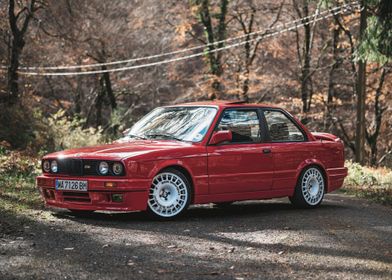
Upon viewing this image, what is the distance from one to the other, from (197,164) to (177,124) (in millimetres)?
897

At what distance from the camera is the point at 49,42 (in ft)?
107

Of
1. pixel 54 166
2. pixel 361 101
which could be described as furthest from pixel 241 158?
pixel 361 101

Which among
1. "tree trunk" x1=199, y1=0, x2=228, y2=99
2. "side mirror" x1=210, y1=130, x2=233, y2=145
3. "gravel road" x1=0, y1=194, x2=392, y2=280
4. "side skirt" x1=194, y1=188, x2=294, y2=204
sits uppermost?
"tree trunk" x1=199, y1=0, x2=228, y2=99

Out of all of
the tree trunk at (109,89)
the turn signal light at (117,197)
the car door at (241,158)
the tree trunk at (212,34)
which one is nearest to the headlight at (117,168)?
the turn signal light at (117,197)

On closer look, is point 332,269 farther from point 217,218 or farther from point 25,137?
point 25,137

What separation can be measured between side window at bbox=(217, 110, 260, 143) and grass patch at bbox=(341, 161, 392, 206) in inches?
145

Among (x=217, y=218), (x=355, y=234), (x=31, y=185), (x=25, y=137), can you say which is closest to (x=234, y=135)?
(x=217, y=218)

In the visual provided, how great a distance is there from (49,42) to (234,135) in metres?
24.4

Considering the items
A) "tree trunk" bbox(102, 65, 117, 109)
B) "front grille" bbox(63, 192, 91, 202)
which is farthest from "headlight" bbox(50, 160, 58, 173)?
"tree trunk" bbox(102, 65, 117, 109)

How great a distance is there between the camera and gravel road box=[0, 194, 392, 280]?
233 inches

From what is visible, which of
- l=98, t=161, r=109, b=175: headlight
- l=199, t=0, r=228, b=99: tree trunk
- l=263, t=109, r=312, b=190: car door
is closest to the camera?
l=98, t=161, r=109, b=175: headlight

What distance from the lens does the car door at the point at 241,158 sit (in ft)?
31.2

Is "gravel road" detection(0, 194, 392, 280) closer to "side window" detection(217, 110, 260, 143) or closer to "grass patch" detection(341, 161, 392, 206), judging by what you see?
"side window" detection(217, 110, 260, 143)

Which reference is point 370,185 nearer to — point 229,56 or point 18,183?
point 18,183
